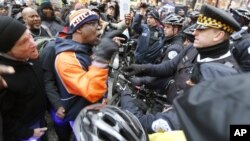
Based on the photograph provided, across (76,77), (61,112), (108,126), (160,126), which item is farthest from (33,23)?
(160,126)

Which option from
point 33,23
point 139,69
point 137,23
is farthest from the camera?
point 137,23

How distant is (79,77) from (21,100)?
0.54 metres

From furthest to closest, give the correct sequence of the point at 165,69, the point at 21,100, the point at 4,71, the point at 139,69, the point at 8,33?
the point at 165,69, the point at 139,69, the point at 21,100, the point at 8,33, the point at 4,71

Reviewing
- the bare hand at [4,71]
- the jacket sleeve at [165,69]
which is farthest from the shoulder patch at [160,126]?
the jacket sleeve at [165,69]

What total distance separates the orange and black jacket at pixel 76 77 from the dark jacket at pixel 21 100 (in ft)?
0.80

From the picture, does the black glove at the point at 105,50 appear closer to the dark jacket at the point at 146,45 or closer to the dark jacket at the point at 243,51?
the dark jacket at the point at 243,51

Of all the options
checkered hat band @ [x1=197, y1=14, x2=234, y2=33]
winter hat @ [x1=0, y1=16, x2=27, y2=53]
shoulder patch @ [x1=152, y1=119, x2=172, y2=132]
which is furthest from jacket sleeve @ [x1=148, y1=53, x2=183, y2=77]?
winter hat @ [x1=0, y1=16, x2=27, y2=53]

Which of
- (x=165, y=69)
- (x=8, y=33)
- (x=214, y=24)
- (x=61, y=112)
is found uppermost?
(x=8, y=33)

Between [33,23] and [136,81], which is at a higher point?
[33,23]

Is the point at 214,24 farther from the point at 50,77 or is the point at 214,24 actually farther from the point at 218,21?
the point at 50,77

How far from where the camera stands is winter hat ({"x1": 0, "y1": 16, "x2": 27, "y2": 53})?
8.38 feet

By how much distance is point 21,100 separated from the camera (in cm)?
271

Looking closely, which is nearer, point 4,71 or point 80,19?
point 4,71

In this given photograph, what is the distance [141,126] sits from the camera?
234 cm
